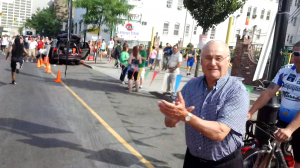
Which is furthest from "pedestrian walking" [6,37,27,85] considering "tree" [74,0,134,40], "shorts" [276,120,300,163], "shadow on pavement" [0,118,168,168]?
"tree" [74,0,134,40]

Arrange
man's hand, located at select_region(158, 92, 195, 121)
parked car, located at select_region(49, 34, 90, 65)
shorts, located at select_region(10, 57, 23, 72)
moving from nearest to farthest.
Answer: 1. man's hand, located at select_region(158, 92, 195, 121)
2. shorts, located at select_region(10, 57, 23, 72)
3. parked car, located at select_region(49, 34, 90, 65)

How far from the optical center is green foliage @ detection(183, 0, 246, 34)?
11.2 metres

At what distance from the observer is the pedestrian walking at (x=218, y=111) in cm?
221

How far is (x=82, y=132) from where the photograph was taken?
616 cm

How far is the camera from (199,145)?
234cm

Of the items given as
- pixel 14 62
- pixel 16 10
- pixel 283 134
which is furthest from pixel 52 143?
pixel 16 10

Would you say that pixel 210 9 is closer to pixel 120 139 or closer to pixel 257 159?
pixel 120 139

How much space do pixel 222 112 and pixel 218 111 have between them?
0.15 feet

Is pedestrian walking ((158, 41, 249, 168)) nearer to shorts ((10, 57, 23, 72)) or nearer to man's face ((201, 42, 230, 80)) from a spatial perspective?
man's face ((201, 42, 230, 80))

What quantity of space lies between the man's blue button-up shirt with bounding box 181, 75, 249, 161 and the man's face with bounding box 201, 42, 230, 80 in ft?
→ 0.20

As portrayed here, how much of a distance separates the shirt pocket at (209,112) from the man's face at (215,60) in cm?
22

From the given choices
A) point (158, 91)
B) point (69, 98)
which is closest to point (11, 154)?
point (69, 98)

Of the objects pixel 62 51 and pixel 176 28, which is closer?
pixel 62 51

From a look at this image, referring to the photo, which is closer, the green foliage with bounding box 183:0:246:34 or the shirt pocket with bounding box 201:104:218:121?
the shirt pocket with bounding box 201:104:218:121
